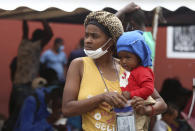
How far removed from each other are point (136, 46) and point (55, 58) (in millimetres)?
5408

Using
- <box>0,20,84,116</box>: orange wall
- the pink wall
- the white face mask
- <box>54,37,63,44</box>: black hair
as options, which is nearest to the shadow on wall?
the pink wall

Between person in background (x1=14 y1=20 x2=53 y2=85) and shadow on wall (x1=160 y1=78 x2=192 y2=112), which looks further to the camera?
shadow on wall (x1=160 y1=78 x2=192 y2=112)

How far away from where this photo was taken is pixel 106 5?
3.55m

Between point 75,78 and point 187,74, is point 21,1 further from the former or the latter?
point 187,74

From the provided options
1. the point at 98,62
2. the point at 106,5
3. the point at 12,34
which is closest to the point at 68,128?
the point at 106,5

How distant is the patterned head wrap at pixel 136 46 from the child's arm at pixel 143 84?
0.27 ft

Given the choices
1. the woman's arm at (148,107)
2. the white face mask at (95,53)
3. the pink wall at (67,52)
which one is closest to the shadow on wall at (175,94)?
the pink wall at (67,52)

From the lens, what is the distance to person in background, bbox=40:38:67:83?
7.43 meters

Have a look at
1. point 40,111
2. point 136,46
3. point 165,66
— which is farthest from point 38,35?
point 136,46

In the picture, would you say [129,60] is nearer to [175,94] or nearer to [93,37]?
[93,37]

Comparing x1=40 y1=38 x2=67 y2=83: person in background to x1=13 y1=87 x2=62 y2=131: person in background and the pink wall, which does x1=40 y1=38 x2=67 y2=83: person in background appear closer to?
the pink wall

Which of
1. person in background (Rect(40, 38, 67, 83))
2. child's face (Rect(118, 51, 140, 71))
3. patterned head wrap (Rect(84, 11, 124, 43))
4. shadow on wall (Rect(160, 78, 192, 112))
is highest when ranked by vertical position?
patterned head wrap (Rect(84, 11, 124, 43))

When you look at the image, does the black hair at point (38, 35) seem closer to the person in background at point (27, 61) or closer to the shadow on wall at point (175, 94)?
the person in background at point (27, 61)

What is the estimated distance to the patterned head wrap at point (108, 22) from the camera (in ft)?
7.72
